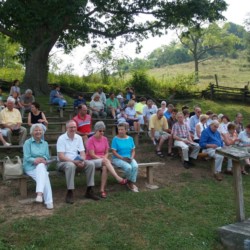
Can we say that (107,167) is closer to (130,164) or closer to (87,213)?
(130,164)

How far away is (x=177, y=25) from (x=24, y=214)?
44.7ft

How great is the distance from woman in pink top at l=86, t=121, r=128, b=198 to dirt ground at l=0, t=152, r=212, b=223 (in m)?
0.30

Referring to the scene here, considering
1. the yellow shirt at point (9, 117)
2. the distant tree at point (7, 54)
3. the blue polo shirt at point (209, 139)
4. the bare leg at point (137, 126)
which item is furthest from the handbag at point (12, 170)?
the distant tree at point (7, 54)

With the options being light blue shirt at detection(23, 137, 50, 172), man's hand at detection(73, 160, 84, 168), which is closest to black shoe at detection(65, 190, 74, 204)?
man's hand at detection(73, 160, 84, 168)

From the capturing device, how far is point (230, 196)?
7.07 metres

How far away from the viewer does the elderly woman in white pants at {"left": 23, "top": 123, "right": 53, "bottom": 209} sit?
19.2 feet

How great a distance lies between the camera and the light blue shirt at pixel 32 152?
6.20 m

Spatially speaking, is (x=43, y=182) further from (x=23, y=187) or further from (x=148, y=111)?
(x=148, y=111)

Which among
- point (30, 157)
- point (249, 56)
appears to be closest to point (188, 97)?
point (30, 157)

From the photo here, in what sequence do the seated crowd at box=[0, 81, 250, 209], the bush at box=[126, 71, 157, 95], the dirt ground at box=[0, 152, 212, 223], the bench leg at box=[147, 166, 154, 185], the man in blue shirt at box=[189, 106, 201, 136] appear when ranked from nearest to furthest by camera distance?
1. the dirt ground at box=[0, 152, 212, 223]
2. the seated crowd at box=[0, 81, 250, 209]
3. the bench leg at box=[147, 166, 154, 185]
4. the man in blue shirt at box=[189, 106, 201, 136]
5. the bush at box=[126, 71, 157, 95]

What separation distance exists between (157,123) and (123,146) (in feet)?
9.35

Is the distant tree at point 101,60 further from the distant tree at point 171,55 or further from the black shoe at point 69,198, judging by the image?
the distant tree at point 171,55

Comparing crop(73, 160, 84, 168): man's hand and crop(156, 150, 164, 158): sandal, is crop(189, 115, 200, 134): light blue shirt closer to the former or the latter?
crop(156, 150, 164, 158): sandal

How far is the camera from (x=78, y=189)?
6.80 meters
